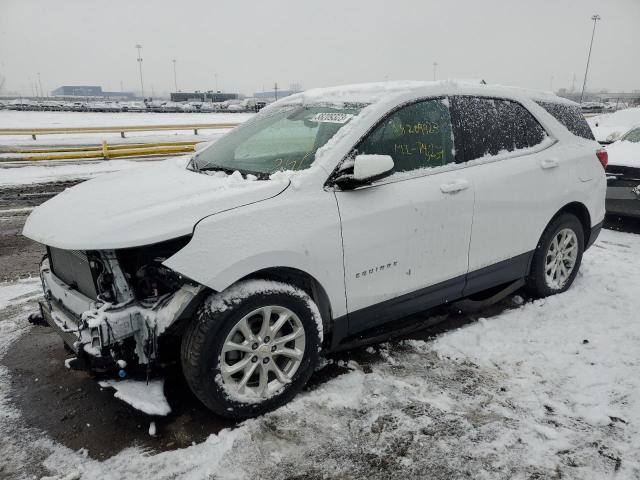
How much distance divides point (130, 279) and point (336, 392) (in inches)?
55.9

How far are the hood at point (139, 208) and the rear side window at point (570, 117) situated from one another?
284 centimetres

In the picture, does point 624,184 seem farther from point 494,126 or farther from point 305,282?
point 305,282

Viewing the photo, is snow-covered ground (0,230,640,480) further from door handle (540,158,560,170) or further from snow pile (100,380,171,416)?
door handle (540,158,560,170)

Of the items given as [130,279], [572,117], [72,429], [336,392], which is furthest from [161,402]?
[572,117]

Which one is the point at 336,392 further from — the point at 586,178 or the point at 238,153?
the point at 586,178

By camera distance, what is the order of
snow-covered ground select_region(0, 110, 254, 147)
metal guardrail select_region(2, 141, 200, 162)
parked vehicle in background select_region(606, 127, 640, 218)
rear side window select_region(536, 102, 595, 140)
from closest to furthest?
rear side window select_region(536, 102, 595, 140), parked vehicle in background select_region(606, 127, 640, 218), metal guardrail select_region(2, 141, 200, 162), snow-covered ground select_region(0, 110, 254, 147)

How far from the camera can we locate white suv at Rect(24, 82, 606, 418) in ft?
8.56

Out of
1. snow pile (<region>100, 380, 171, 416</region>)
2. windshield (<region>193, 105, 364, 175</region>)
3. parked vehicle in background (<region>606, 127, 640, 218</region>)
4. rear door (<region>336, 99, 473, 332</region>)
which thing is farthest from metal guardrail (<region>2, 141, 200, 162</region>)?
snow pile (<region>100, 380, 171, 416</region>)

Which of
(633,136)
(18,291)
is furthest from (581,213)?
(18,291)

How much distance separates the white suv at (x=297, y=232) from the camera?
2.61m

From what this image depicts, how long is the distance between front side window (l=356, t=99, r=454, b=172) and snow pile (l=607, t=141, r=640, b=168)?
477cm

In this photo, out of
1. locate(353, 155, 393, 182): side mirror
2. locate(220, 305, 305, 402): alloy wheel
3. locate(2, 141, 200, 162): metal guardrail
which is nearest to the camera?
locate(220, 305, 305, 402): alloy wheel

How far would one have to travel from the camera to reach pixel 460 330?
3.92 m

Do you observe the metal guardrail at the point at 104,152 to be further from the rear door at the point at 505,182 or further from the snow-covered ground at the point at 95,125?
the rear door at the point at 505,182
